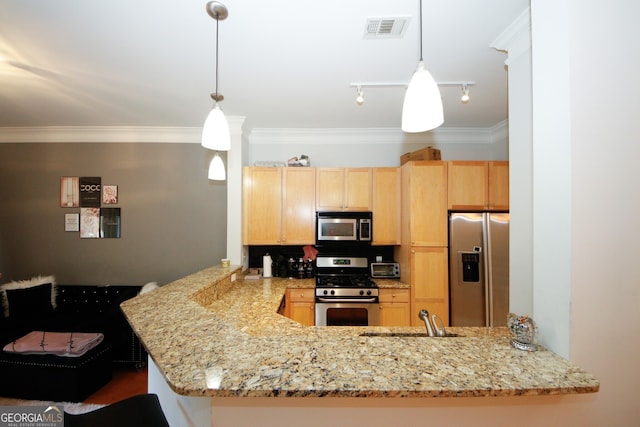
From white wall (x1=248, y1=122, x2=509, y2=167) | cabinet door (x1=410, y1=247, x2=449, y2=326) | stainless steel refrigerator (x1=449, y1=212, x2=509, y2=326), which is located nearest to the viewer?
stainless steel refrigerator (x1=449, y1=212, x2=509, y2=326)

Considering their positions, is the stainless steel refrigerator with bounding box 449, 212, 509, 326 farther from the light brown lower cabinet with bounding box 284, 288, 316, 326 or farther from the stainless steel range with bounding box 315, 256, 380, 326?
the light brown lower cabinet with bounding box 284, 288, 316, 326

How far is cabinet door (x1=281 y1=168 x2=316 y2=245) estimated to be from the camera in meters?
3.11

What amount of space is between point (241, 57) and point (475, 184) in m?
2.73

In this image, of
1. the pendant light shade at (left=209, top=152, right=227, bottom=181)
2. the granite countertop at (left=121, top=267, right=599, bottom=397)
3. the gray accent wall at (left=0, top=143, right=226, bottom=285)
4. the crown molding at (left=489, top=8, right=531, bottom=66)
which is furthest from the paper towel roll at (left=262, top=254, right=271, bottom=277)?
the crown molding at (left=489, top=8, right=531, bottom=66)

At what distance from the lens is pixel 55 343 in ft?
7.22

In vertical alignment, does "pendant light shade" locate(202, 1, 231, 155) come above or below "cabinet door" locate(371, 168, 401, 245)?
above

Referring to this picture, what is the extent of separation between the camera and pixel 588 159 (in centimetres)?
90

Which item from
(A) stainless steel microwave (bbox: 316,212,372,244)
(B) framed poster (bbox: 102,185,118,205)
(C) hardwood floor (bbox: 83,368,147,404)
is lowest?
(C) hardwood floor (bbox: 83,368,147,404)

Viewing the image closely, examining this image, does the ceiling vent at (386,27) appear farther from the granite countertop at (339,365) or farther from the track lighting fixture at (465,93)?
the granite countertop at (339,365)

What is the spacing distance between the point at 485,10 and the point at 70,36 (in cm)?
269

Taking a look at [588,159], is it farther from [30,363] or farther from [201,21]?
[30,363]

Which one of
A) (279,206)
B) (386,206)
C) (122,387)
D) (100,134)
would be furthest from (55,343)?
(386,206)

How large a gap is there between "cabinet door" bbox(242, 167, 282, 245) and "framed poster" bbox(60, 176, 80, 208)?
236 cm

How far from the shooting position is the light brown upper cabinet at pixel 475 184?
2.76 m
